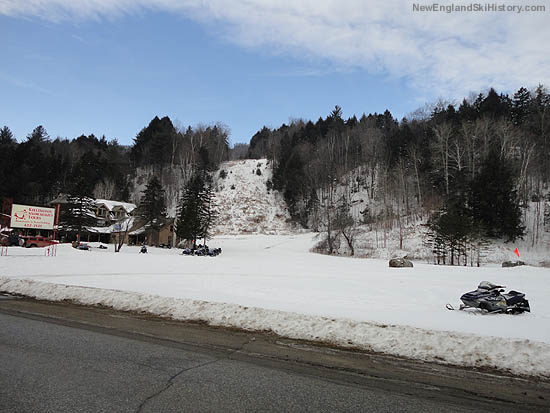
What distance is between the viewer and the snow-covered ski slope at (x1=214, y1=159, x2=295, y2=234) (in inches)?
3033

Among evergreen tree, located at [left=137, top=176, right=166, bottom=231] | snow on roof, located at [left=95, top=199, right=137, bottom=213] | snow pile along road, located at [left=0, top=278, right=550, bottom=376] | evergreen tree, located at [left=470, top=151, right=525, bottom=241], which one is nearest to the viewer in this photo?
snow pile along road, located at [left=0, top=278, right=550, bottom=376]

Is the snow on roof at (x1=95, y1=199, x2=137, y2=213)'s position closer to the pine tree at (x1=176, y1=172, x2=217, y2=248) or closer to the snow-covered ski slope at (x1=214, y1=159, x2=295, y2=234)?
the pine tree at (x1=176, y1=172, x2=217, y2=248)

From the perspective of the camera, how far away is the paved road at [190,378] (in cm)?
419

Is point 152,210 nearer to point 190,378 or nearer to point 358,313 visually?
point 358,313

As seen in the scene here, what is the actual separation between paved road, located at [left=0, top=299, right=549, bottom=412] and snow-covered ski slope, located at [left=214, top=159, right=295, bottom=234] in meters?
67.8

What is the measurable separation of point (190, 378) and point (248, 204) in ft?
257

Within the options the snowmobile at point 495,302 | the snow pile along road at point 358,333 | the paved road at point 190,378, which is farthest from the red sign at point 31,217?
the snowmobile at point 495,302

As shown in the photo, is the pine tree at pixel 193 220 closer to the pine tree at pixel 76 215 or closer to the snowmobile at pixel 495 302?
the pine tree at pixel 76 215

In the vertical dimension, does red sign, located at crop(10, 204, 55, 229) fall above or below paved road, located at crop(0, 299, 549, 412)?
above

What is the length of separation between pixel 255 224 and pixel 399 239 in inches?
1398

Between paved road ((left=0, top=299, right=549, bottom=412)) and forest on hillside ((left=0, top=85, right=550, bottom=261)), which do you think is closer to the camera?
paved road ((left=0, top=299, right=549, bottom=412))

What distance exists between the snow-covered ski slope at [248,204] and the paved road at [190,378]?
223 feet

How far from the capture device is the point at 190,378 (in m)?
4.97

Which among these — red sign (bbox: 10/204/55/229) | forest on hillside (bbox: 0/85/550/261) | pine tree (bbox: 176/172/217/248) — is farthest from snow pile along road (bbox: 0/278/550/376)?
pine tree (bbox: 176/172/217/248)
